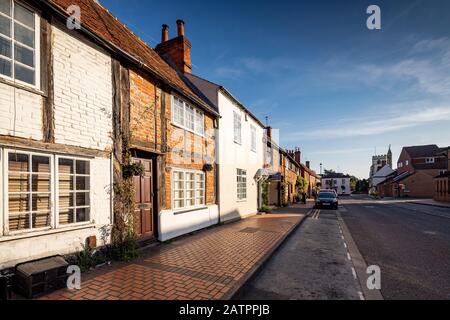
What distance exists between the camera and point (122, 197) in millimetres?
6469

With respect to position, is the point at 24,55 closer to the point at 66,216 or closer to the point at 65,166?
the point at 65,166

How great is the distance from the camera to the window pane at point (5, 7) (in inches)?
177

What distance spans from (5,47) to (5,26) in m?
0.38

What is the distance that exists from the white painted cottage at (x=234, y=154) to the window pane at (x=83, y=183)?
6.94 metres

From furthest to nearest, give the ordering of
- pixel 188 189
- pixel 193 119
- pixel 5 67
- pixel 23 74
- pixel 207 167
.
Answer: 1. pixel 207 167
2. pixel 193 119
3. pixel 188 189
4. pixel 23 74
5. pixel 5 67

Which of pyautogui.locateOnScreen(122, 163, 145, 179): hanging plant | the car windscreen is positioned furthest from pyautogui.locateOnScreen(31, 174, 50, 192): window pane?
the car windscreen

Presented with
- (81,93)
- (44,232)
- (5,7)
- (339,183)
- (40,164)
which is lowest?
(339,183)

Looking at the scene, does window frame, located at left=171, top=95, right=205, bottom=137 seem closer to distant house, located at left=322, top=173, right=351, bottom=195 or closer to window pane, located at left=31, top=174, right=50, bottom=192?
window pane, located at left=31, top=174, right=50, bottom=192

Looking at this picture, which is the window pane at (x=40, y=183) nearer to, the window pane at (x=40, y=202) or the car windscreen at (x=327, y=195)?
the window pane at (x=40, y=202)

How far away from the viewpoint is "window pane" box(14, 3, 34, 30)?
15.4 feet

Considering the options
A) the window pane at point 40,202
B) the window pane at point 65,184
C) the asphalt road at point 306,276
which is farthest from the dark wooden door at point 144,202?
the asphalt road at point 306,276

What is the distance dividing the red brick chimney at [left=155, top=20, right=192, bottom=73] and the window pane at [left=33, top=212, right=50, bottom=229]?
10.5 meters

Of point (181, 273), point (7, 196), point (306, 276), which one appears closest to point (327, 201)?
point (306, 276)

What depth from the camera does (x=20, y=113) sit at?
14.9ft
